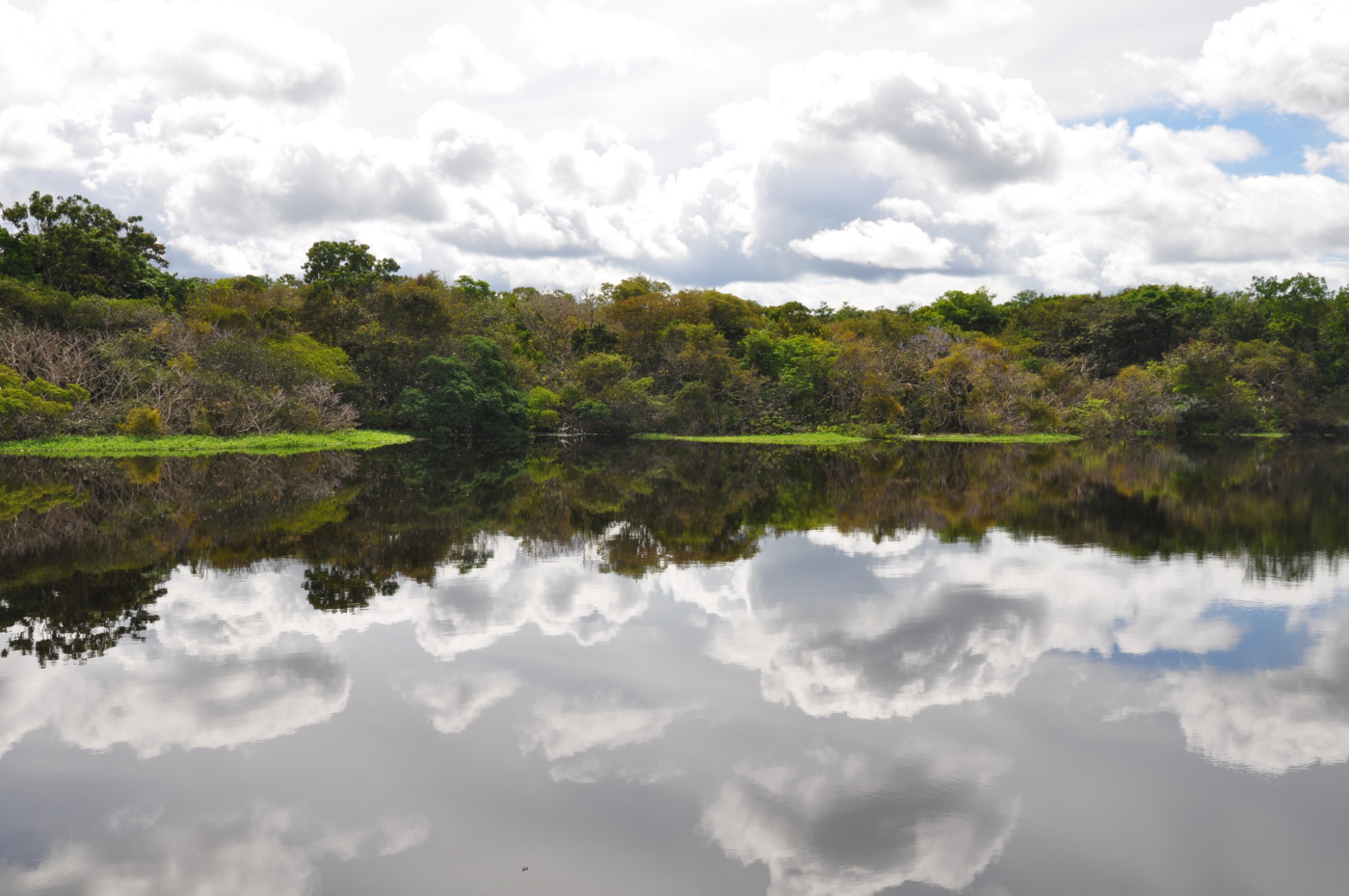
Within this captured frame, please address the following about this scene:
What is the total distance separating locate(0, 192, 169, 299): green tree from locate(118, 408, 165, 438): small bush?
31.6ft

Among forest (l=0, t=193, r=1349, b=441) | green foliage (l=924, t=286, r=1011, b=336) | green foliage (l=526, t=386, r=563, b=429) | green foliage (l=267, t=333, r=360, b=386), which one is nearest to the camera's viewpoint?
forest (l=0, t=193, r=1349, b=441)

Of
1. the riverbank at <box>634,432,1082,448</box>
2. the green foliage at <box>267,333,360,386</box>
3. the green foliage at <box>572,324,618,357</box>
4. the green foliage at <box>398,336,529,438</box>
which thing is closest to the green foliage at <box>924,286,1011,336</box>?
the riverbank at <box>634,432,1082,448</box>

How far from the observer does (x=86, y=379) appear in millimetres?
33312

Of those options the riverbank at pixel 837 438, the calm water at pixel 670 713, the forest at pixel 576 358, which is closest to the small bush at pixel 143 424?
the forest at pixel 576 358

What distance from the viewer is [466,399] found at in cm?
4147

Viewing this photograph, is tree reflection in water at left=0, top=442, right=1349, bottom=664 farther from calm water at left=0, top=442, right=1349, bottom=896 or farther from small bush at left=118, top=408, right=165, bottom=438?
small bush at left=118, top=408, right=165, bottom=438

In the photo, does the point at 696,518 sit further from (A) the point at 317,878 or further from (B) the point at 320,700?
(A) the point at 317,878

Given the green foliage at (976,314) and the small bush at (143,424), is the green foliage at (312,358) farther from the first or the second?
the green foliage at (976,314)

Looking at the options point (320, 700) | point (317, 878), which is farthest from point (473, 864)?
point (320, 700)

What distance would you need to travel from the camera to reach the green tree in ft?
120

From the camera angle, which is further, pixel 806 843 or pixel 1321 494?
pixel 1321 494

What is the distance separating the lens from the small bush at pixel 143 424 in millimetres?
31875

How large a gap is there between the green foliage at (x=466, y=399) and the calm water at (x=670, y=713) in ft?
90.2

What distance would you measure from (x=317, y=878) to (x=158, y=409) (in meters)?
34.5
